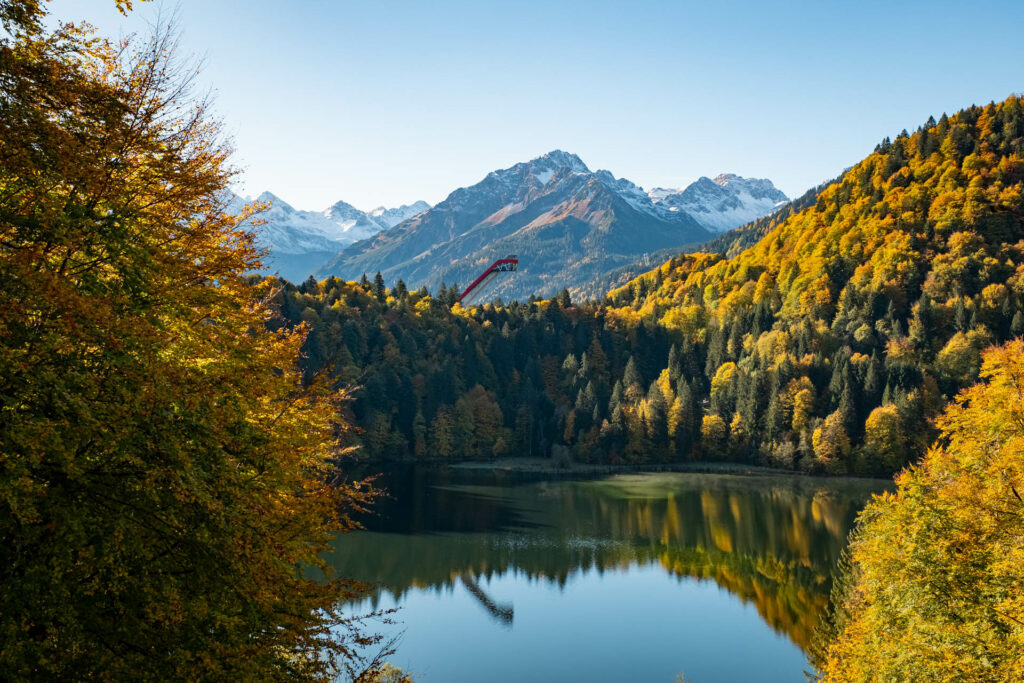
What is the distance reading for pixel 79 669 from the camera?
10180 mm

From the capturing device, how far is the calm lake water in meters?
43.4

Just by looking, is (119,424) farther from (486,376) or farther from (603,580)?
(486,376)

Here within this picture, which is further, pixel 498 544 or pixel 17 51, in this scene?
pixel 498 544

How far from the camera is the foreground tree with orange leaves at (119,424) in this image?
9.77 metres

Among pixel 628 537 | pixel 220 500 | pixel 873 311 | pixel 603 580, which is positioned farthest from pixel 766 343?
pixel 220 500

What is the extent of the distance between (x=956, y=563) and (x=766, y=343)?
115530 millimetres

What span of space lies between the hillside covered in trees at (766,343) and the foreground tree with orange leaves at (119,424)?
110 meters

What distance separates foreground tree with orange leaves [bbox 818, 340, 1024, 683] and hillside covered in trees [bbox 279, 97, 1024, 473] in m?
84.8

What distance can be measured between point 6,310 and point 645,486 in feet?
336

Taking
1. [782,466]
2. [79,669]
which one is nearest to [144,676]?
[79,669]

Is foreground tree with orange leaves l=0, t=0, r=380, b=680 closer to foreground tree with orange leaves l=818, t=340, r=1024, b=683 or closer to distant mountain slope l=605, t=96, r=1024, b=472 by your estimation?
foreground tree with orange leaves l=818, t=340, r=1024, b=683

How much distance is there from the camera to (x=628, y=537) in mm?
72438

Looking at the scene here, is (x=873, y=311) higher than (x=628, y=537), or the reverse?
(x=873, y=311)

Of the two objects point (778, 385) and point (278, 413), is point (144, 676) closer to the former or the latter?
point (278, 413)
